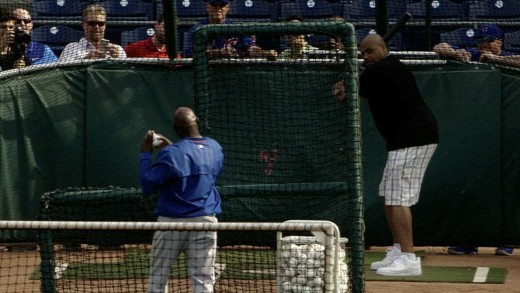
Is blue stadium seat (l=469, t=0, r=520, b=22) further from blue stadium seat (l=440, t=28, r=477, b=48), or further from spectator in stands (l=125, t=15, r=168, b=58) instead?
spectator in stands (l=125, t=15, r=168, b=58)

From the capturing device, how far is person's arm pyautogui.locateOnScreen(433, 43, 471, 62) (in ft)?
35.7

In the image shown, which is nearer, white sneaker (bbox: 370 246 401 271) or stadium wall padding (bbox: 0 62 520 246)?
white sneaker (bbox: 370 246 401 271)

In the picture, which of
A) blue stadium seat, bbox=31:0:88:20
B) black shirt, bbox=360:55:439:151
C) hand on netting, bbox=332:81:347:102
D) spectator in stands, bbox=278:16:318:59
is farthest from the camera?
blue stadium seat, bbox=31:0:88:20

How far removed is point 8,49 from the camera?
1111 centimetres

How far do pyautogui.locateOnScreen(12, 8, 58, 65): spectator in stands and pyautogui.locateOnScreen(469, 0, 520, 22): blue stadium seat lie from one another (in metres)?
4.78

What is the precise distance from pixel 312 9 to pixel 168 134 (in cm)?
322

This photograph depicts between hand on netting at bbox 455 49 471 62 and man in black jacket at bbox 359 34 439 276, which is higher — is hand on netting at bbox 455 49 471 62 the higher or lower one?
the higher one

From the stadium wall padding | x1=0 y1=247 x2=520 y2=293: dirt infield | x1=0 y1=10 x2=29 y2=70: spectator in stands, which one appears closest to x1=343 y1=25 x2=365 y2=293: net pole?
x1=0 y1=247 x2=520 y2=293: dirt infield

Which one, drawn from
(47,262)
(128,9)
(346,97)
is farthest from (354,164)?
(128,9)

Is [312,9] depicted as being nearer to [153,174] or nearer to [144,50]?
[144,50]

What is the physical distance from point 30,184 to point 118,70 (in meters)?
1.35

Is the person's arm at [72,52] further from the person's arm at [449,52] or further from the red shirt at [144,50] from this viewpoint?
the person's arm at [449,52]

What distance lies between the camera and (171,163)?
7449mm

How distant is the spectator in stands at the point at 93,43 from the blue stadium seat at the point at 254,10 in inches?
96.3
